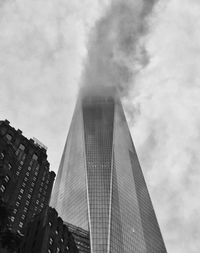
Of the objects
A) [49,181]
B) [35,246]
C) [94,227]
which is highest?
[94,227]

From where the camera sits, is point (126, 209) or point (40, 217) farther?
point (126, 209)

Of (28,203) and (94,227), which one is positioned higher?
(94,227)

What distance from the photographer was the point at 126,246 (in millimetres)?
168750

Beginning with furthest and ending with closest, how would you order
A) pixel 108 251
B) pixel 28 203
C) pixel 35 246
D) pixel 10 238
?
1. pixel 108 251
2. pixel 28 203
3. pixel 35 246
4. pixel 10 238

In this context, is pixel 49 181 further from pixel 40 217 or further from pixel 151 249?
pixel 151 249

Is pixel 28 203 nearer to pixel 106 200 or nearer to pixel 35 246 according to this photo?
pixel 35 246

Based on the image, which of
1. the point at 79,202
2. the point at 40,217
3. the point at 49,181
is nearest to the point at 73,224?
the point at 79,202

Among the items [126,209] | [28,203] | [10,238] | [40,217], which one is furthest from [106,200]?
[10,238]

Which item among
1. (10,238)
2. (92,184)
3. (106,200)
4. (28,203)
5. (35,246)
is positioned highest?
(92,184)

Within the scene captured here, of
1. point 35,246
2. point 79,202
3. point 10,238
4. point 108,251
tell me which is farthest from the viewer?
point 79,202

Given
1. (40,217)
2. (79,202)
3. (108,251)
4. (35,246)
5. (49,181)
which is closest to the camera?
(35,246)

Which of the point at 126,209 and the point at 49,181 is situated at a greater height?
the point at 126,209

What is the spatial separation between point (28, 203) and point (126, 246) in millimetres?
92955

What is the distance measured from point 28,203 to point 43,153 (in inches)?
815
